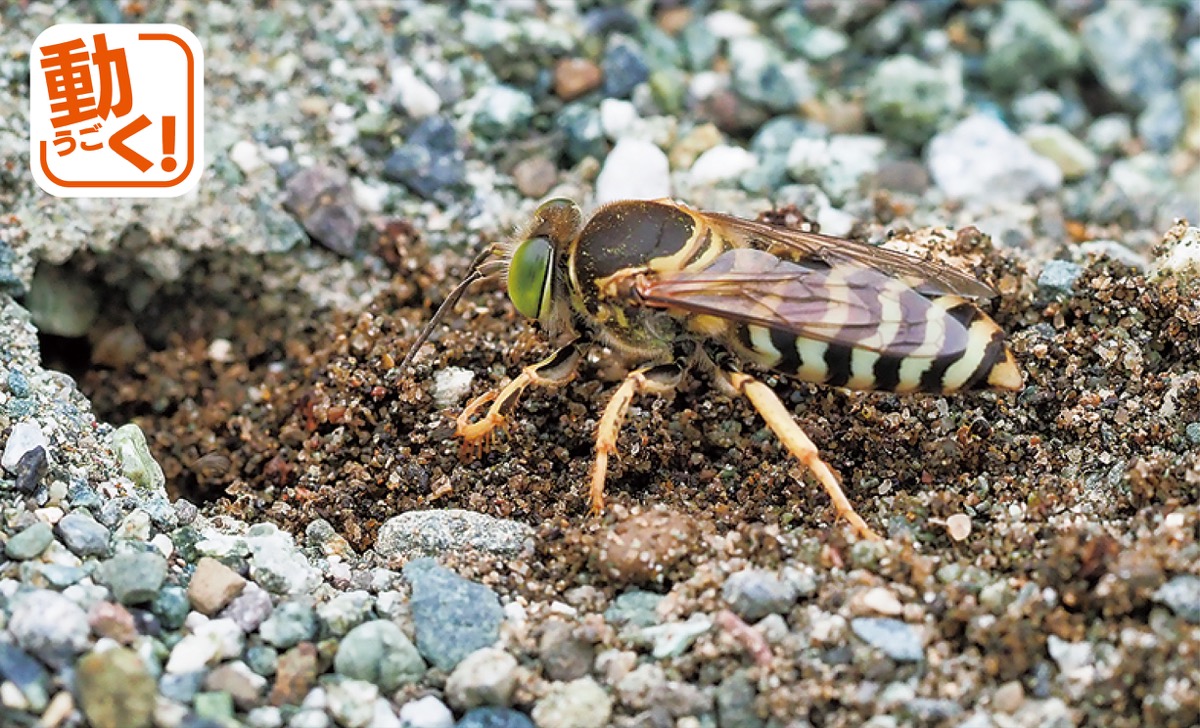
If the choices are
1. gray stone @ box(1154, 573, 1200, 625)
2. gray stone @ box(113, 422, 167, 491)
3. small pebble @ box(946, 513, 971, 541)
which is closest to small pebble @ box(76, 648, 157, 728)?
gray stone @ box(113, 422, 167, 491)

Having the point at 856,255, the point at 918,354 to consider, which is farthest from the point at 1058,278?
the point at 918,354

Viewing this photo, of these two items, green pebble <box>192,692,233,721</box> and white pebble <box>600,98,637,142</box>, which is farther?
white pebble <box>600,98,637,142</box>

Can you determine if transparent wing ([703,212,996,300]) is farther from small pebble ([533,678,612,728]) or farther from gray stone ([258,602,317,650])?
gray stone ([258,602,317,650])

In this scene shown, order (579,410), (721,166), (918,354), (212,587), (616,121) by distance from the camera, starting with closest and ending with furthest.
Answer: (212,587)
(918,354)
(579,410)
(721,166)
(616,121)

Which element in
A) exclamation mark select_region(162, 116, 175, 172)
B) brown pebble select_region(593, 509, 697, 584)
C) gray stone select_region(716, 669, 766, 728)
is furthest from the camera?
exclamation mark select_region(162, 116, 175, 172)

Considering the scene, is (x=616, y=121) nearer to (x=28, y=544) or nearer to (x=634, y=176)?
(x=634, y=176)

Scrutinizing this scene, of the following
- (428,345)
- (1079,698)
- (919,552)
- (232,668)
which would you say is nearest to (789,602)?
(919,552)

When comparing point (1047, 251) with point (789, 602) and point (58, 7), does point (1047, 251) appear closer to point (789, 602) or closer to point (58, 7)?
point (789, 602)
